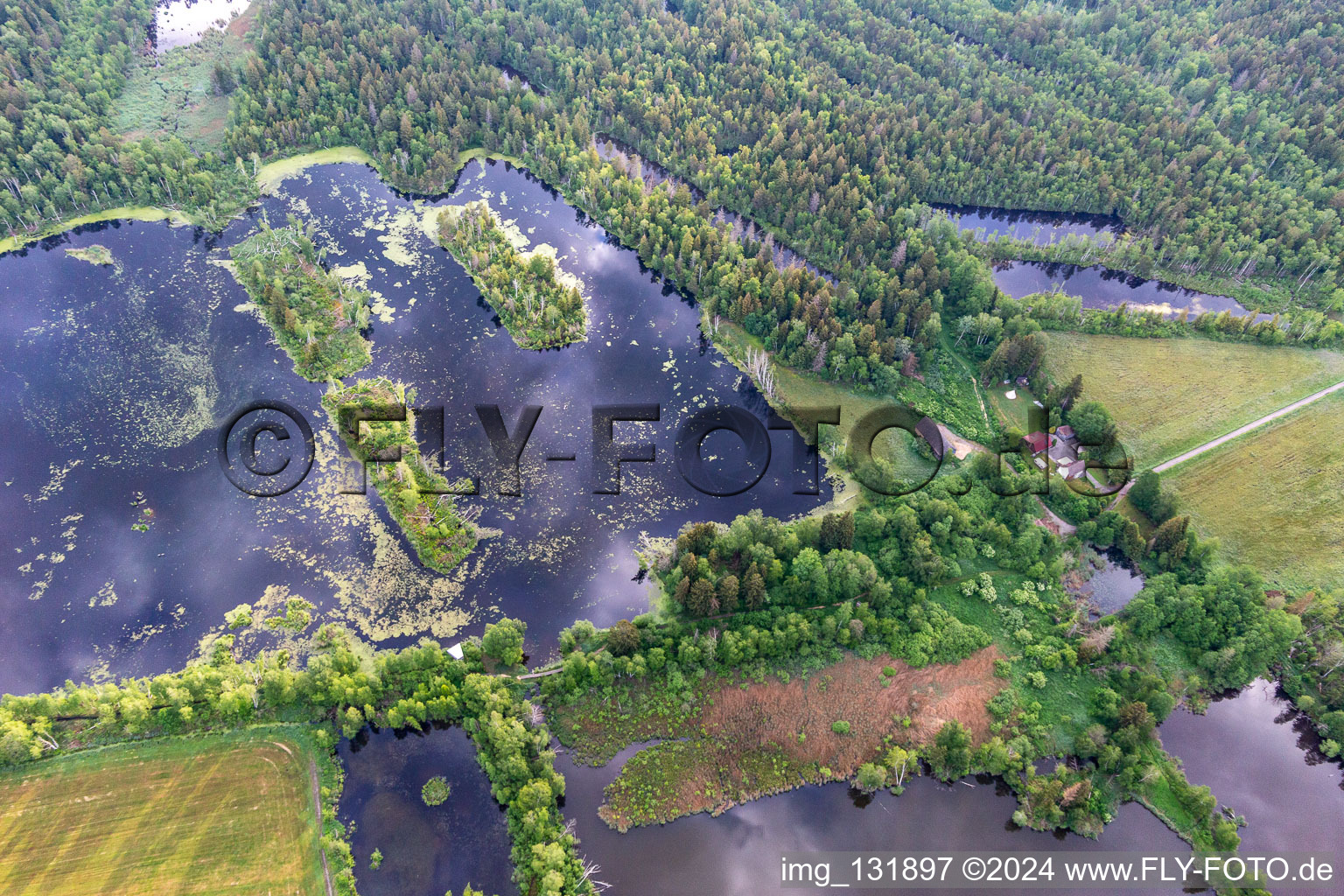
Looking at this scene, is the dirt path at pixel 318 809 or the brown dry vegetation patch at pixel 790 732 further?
the brown dry vegetation patch at pixel 790 732

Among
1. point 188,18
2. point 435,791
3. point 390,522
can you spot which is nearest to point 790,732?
point 435,791

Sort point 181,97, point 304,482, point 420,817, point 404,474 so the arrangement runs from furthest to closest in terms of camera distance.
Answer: point 181,97 → point 304,482 → point 404,474 → point 420,817

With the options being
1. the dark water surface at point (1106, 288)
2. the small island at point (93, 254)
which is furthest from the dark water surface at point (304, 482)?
the dark water surface at point (1106, 288)

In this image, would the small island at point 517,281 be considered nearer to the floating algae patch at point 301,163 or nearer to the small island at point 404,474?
the small island at point 404,474

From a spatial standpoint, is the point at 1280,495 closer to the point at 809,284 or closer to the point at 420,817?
the point at 809,284

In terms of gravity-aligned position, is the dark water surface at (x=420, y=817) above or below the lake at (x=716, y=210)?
below

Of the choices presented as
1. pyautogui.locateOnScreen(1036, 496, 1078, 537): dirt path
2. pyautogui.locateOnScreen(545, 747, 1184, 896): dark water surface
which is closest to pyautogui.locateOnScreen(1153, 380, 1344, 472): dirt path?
pyautogui.locateOnScreen(1036, 496, 1078, 537): dirt path
